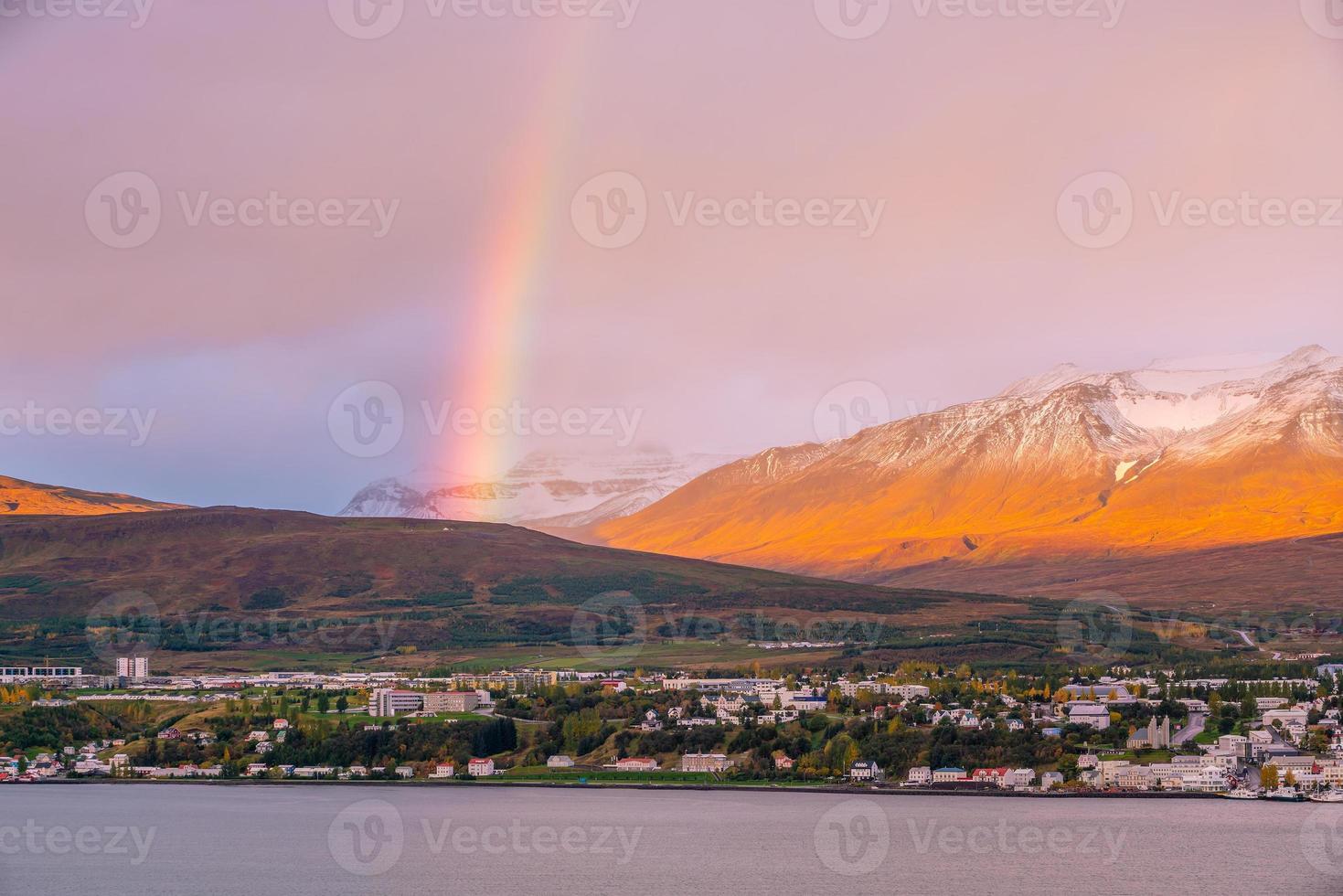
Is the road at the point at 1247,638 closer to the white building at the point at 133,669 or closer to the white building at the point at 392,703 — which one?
the white building at the point at 392,703

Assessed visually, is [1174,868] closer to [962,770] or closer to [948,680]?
[962,770]

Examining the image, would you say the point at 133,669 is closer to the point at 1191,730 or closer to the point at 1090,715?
the point at 1090,715

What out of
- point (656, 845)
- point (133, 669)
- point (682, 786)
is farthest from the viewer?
point (133, 669)

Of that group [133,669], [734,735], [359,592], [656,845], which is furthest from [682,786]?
[359,592]

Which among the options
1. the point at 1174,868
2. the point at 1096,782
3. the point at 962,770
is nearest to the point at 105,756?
the point at 962,770

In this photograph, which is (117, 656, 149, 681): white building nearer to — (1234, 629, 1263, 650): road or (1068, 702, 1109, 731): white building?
(1068, 702, 1109, 731): white building

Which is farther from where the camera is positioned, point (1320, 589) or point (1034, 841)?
point (1320, 589)

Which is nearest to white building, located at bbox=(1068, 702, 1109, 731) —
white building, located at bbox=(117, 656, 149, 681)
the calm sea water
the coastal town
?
the coastal town
